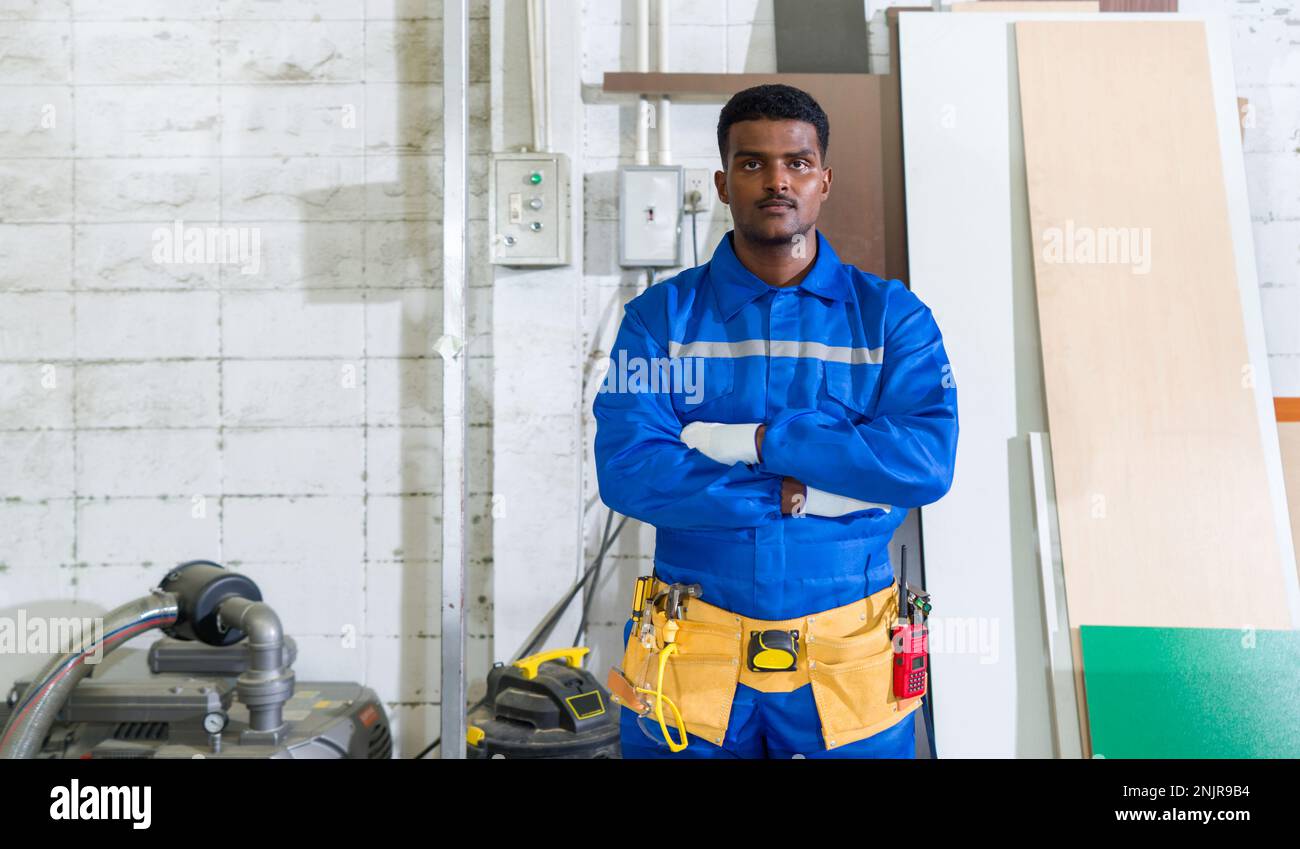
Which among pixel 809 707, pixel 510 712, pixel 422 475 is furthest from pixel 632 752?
pixel 422 475

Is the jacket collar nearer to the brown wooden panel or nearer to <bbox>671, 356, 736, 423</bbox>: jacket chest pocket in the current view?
<bbox>671, 356, 736, 423</bbox>: jacket chest pocket

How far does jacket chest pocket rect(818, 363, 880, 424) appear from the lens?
62.6 inches

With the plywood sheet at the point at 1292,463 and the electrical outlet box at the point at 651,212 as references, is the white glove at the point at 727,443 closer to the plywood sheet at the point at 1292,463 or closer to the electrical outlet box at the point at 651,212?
the electrical outlet box at the point at 651,212

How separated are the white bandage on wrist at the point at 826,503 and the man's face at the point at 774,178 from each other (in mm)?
472

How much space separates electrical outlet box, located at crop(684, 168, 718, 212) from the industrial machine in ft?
5.33

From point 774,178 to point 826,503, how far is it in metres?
0.59

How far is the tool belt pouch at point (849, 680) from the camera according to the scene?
58.0 inches

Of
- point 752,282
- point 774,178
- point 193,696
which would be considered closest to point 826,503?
point 752,282

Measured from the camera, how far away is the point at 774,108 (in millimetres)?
1633

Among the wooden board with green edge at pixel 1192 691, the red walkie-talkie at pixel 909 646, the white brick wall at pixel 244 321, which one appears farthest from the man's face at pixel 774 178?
the wooden board with green edge at pixel 1192 691

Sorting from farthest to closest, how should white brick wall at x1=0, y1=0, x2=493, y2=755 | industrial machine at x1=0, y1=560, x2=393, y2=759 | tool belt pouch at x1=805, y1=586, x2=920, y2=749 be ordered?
white brick wall at x1=0, y1=0, x2=493, y2=755
industrial machine at x1=0, y1=560, x2=393, y2=759
tool belt pouch at x1=805, y1=586, x2=920, y2=749

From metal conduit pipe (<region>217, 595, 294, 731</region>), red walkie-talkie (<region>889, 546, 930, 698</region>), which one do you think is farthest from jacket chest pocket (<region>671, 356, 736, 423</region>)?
metal conduit pipe (<region>217, 595, 294, 731</region>)

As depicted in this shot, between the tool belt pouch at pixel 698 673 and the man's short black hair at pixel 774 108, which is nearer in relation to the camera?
the tool belt pouch at pixel 698 673

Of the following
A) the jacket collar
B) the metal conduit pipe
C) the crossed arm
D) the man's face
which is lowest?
the metal conduit pipe
